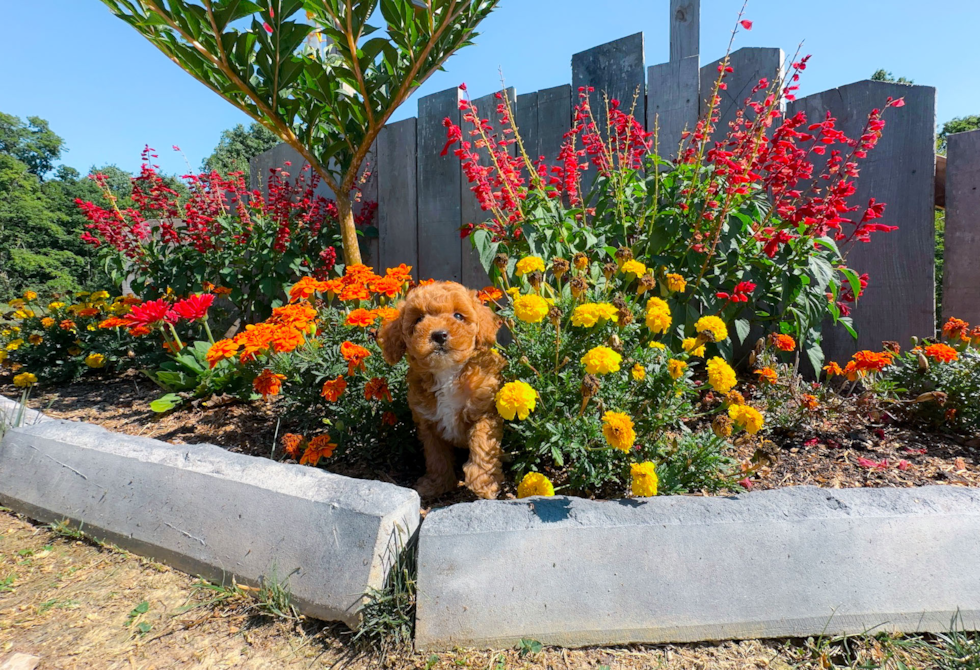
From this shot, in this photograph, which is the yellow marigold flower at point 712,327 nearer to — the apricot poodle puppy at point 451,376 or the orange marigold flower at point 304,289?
the apricot poodle puppy at point 451,376

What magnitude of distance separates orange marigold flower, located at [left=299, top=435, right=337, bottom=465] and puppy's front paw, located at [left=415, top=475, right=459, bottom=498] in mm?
446

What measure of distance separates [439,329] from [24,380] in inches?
172

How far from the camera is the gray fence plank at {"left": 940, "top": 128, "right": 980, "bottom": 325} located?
128 inches

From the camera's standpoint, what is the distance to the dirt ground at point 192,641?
159cm

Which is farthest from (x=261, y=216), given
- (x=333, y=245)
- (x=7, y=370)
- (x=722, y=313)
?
(x=722, y=313)

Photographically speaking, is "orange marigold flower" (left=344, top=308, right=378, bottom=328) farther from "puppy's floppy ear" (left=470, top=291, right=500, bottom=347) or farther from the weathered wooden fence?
the weathered wooden fence

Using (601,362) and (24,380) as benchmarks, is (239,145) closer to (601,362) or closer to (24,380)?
(24,380)

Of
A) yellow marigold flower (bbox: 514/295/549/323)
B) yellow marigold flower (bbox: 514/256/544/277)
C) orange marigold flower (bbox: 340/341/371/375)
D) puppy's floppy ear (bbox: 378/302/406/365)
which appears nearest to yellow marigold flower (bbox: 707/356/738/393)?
yellow marigold flower (bbox: 514/295/549/323)

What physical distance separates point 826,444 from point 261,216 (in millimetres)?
5056

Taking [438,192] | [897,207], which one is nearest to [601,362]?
[897,207]

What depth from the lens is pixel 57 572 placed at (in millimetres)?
2176

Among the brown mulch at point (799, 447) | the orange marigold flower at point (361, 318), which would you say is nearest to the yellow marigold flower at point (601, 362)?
the brown mulch at point (799, 447)

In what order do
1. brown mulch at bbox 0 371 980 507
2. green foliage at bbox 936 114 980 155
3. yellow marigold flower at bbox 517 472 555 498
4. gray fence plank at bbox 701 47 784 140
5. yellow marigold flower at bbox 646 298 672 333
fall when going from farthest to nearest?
green foliage at bbox 936 114 980 155
gray fence plank at bbox 701 47 784 140
brown mulch at bbox 0 371 980 507
yellow marigold flower at bbox 646 298 672 333
yellow marigold flower at bbox 517 472 555 498

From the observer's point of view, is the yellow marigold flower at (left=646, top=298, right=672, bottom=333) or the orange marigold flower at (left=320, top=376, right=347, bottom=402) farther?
the orange marigold flower at (left=320, top=376, right=347, bottom=402)
